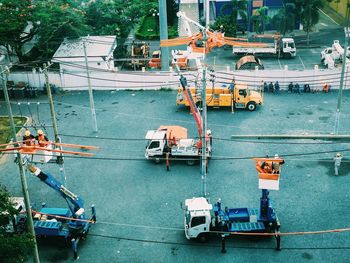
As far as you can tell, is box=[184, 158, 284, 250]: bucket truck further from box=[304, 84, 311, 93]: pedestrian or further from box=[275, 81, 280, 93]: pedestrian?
box=[304, 84, 311, 93]: pedestrian

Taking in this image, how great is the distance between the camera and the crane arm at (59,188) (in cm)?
2369

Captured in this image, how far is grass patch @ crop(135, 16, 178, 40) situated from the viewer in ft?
189

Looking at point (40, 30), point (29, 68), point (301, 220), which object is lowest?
point (301, 220)

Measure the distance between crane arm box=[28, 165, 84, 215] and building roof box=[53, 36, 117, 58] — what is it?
22.9 metres

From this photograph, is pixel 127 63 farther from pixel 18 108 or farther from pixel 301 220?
pixel 301 220

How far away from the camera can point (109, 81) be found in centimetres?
4491

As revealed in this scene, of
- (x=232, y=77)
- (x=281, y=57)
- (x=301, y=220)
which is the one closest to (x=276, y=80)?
(x=232, y=77)

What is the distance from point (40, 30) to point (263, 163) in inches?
1231

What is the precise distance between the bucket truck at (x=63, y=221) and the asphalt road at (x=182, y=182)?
722mm

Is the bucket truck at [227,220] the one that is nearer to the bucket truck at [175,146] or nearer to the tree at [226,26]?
the bucket truck at [175,146]

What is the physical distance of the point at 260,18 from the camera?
55.2 metres

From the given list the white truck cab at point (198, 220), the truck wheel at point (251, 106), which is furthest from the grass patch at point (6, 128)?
the truck wheel at point (251, 106)

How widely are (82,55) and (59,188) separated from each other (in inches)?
925

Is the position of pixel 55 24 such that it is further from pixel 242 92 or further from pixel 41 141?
pixel 41 141
